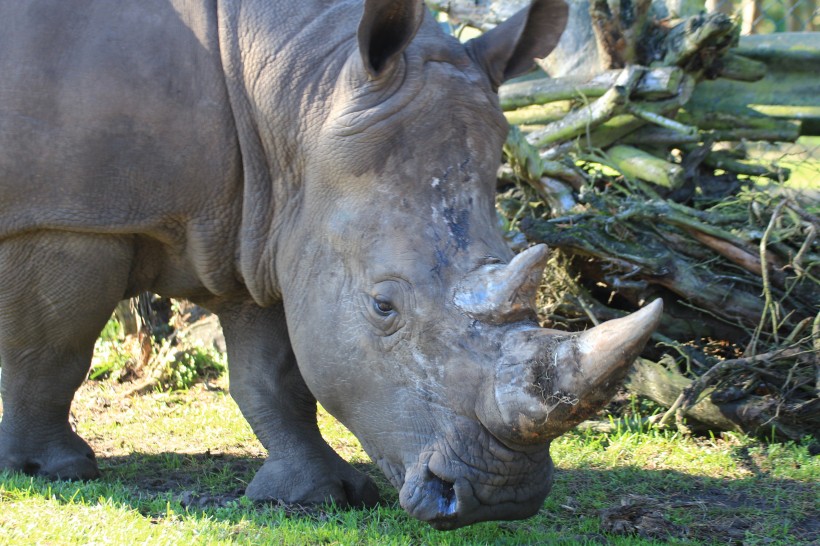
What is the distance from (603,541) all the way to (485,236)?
1317 millimetres

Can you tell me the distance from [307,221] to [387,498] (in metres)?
1.41

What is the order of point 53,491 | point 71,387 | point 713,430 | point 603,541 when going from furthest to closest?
point 713,430, point 71,387, point 53,491, point 603,541

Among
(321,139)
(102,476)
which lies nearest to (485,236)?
(321,139)

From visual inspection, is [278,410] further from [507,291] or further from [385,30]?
[385,30]

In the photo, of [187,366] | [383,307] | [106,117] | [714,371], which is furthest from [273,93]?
[187,366]

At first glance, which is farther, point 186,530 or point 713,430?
point 713,430

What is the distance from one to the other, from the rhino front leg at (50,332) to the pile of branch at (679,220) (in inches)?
100

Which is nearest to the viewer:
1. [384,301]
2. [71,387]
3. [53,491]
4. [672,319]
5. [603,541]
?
[384,301]

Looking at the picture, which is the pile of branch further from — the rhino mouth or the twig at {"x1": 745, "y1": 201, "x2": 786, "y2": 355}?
the rhino mouth

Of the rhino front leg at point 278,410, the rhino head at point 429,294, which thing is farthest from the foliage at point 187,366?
the rhino head at point 429,294

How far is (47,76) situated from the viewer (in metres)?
4.61

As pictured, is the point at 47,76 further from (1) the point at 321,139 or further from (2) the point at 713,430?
(2) the point at 713,430

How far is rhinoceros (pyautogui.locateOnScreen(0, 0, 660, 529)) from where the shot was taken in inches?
158

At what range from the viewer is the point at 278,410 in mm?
5289
